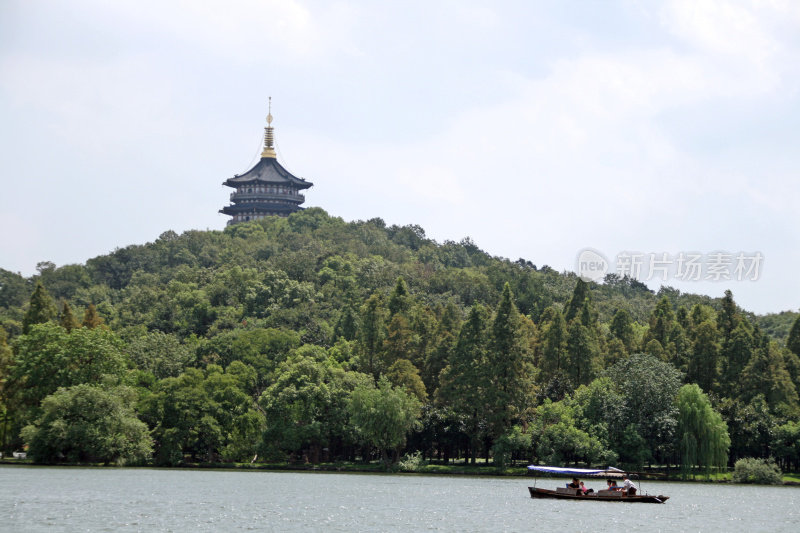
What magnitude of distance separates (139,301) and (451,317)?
51.1 meters

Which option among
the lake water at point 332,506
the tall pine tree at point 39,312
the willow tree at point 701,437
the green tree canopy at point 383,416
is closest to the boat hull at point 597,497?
the lake water at point 332,506

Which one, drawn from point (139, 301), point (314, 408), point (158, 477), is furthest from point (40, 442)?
point (139, 301)

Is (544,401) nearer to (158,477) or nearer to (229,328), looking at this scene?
(158,477)

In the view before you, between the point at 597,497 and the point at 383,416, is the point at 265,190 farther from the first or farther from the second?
the point at 597,497

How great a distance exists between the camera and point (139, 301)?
426 ft

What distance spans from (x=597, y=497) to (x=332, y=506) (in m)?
16.3

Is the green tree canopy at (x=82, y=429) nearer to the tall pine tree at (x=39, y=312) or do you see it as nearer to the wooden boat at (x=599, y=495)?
the tall pine tree at (x=39, y=312)

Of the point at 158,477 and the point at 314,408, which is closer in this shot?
the point at 158,477

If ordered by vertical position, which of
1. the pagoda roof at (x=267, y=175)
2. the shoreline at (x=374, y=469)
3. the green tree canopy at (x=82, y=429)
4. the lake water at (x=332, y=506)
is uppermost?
the pagoda roof at (x=267, y=175)

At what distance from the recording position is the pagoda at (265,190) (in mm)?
194625

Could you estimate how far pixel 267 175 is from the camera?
195 meters

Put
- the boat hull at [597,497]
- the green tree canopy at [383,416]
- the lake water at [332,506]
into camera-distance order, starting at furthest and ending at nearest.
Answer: the green tree canopy at [383,416] → the boat hull at [597,497] → the lake water at [332,506]

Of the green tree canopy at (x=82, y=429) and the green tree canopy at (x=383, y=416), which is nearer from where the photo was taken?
the green tree canopy at (x=82, y=429)

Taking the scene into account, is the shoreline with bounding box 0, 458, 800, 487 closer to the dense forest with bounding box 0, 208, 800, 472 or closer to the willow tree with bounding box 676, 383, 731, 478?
the dense forest with bounding box 0, 208, 800, 472
